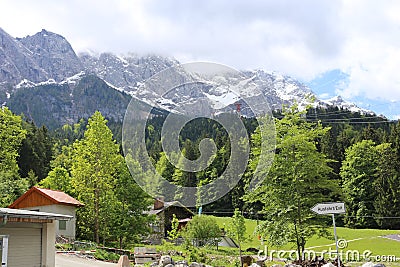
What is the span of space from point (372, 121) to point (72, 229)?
Answer: 8556 cm

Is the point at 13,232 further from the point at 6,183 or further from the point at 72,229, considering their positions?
the point at 6,183

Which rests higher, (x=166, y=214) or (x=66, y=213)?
(x=66, y=213)

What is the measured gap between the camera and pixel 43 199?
30.5 m

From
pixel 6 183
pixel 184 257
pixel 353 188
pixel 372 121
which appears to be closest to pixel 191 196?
pixel 184 257

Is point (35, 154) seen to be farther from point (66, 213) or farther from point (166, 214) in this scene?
point (66, 213)

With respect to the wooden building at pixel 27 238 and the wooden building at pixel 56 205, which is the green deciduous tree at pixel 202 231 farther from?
the wooden building at pixel 27 238

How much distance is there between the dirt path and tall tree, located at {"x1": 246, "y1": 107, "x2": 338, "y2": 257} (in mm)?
7954

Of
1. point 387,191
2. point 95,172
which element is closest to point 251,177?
point 95,172

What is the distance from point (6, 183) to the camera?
113ft

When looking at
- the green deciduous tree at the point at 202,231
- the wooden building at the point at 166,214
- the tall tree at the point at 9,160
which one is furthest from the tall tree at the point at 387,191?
the tall tree at the point at 9,160

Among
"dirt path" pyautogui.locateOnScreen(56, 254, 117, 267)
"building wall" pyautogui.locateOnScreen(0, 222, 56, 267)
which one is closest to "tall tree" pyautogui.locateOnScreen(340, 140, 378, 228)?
"dirt path" pyautogui.locateOnScreen(56, 254, 117, 267)

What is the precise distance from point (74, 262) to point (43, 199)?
10999 mm

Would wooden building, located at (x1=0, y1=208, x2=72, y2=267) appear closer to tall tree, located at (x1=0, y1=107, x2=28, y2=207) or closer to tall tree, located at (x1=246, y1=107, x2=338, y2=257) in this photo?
tall tree, located at (x1=246, y1=107, x2=338, y2=257)

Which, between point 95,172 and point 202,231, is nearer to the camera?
point 95,172
